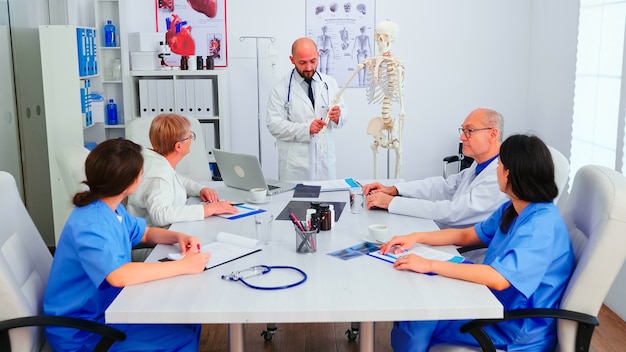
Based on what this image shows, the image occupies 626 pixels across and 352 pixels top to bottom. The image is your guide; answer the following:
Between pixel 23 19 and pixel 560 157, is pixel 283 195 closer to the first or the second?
pixel 560 157

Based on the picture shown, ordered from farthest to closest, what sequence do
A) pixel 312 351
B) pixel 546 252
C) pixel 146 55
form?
pixel 146 55 < pixel 312 351 < pixel 546 252

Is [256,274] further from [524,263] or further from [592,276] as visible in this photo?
[592,276]

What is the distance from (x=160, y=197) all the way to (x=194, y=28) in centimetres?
291

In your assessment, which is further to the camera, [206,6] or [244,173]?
[206,6]

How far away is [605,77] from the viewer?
396 centimetres

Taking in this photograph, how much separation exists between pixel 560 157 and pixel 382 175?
9.66ft

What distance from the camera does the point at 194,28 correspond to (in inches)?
212

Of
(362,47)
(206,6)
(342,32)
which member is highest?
(206,6)

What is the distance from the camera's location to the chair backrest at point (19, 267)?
1.95 metres

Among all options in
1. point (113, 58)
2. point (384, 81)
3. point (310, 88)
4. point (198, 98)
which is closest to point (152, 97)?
point (198, 98)

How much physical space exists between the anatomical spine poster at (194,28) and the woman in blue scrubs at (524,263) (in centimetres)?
368

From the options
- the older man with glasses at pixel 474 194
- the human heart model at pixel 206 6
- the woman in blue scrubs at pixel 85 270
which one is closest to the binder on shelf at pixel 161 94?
the human heart model at pixel 206 6

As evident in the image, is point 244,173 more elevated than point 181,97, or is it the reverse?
point 181,97

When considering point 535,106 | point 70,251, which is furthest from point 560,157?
point 535,106
